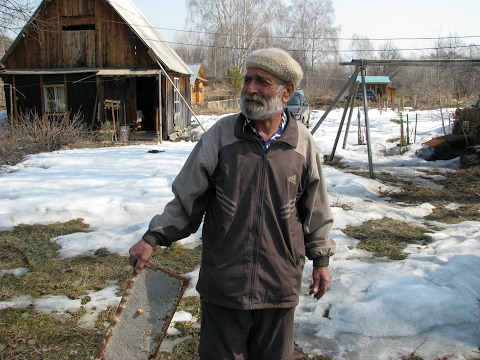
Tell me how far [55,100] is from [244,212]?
15980mm

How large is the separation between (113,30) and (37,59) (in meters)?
3.05

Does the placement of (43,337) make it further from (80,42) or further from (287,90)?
(80,42)

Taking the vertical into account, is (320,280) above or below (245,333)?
above

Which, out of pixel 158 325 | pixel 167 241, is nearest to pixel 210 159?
pixel 167 241

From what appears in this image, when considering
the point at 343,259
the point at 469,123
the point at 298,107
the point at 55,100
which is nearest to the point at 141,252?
the point at 343,259

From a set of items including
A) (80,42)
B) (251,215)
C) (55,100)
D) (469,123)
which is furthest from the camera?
(55,100)

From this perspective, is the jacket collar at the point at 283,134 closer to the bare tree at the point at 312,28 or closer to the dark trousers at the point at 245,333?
the dark trousers at the point at 245,333

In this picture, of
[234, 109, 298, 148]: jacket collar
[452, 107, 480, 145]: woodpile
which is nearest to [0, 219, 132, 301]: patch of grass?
[234, 109, 298, 148]: jacket collar

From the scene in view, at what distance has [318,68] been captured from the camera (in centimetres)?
5853

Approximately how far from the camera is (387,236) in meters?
5.38

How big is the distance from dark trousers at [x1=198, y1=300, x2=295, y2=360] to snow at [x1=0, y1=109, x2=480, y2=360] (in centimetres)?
98

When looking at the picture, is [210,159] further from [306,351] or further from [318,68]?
[318,68]

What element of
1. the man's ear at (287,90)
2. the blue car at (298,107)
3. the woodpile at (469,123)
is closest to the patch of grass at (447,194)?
the woodpile at (469,123)

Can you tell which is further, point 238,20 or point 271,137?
point 238,20
